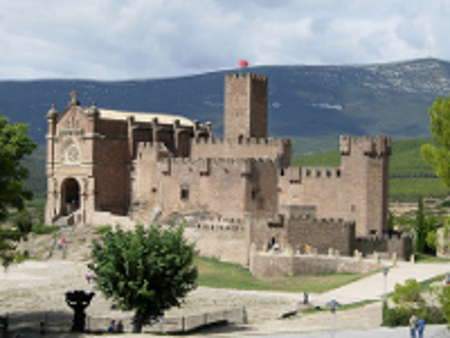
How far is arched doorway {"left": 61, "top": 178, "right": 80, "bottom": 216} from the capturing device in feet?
222

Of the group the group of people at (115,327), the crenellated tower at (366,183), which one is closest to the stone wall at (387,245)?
the crenellated tower at (366,183)

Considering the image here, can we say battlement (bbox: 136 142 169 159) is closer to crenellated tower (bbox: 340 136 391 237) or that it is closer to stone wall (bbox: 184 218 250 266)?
stone wall (bbox: 184 218 250 266)

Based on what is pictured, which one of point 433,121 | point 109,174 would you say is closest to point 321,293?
point 433,121

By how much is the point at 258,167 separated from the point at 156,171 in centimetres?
1043

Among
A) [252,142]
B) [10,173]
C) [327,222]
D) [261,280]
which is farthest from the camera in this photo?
[252,142]

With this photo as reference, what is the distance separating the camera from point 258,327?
33.8 metres

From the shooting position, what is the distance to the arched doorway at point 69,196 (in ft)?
222

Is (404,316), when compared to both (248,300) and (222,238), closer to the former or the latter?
(248,300)

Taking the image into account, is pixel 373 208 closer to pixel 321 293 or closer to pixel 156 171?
pixel 321 293

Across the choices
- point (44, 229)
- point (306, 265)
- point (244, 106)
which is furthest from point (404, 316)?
point (44, 229)

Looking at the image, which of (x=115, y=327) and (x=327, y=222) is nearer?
(x=115, y=327)

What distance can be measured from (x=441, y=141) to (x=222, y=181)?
35734 mm

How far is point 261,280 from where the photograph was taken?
158 feet

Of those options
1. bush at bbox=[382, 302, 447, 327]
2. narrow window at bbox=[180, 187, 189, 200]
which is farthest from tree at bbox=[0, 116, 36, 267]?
narrow window at bbox=[180, 187, 189, 200]
